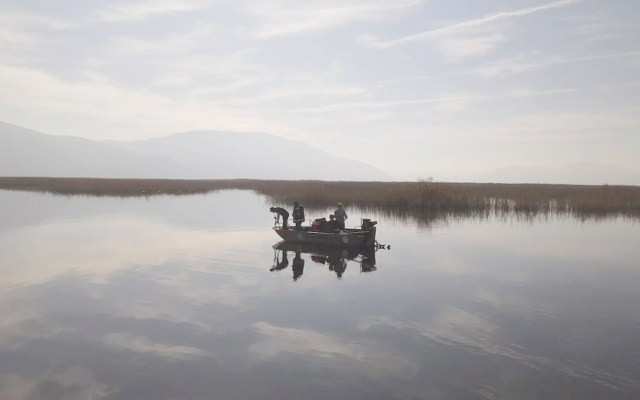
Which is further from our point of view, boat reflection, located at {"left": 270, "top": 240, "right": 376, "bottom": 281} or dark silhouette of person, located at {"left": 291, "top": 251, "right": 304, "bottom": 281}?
boat reflection, located at {"left": 270, "top": 240, "right": 376, "bottom": 281}

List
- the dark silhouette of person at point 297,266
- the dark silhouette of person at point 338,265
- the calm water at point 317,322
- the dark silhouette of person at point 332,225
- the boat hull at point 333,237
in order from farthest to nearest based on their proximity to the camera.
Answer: the dark silhouette of person at point 332,225, the boat hull at point 333,237, the dark silhouette of person at point 338,265, the dark silhouette of person at point 297,266, the calm water at point 317,322

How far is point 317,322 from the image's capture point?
1127cm

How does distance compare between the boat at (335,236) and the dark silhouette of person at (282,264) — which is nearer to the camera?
the dark silhouette of person at (282,264)

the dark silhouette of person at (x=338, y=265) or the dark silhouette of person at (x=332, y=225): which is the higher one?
the dark silhouette of person at (x=332, y=225)

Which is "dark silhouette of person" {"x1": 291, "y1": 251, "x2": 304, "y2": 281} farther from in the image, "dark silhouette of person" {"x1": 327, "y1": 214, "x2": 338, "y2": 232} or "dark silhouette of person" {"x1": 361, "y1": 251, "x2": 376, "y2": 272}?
"dark silhouette of person" {"x1": 361, "y1": 251, "x2": 376, "y2": 272}

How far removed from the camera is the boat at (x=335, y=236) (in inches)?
846

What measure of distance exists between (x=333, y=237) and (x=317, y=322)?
1088 cm

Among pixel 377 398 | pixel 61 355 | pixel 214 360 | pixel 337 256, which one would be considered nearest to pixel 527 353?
pixel 377 398

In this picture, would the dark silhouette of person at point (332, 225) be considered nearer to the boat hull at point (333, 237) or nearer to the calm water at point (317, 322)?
the boat hull at point (333, 237)

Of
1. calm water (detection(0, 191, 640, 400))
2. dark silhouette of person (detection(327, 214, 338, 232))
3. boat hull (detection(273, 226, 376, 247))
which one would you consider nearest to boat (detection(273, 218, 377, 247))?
boat hull (detection(273, 226, 376, 247))

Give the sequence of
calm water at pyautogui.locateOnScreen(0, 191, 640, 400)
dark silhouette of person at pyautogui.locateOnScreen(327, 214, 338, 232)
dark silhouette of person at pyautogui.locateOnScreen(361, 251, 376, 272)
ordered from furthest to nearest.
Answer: dark silhouette of person at pyautogui.locateOnScreen(327, 214, 338, 232)
dark silhouette of person at pyautogui.locateOnScreen(361, 251, 376, 272)
calm water at pyautogui.locateOnScreen(0, 191, 640, 400)

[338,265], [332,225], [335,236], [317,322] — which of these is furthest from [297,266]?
[317,322]

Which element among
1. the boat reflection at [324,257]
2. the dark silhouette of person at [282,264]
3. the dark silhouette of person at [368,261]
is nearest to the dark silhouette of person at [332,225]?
the boat reflection at [324,257]

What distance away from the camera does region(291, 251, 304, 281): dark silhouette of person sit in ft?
54.8
